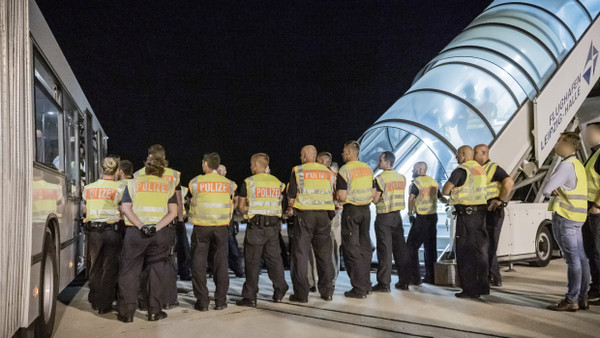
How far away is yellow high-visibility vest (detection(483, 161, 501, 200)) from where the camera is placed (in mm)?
6692

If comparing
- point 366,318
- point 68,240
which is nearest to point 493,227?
point 366,318

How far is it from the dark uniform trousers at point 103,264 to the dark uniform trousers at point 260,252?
144cm

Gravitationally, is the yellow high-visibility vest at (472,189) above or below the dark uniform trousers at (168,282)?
above

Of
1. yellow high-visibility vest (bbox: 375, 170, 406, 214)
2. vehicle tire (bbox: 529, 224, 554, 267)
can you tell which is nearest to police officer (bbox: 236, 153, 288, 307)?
yellow high-visibility vest (bbox: 375, 170, 406, 214)

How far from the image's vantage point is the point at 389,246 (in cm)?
707

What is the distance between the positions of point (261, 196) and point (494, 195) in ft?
9.79

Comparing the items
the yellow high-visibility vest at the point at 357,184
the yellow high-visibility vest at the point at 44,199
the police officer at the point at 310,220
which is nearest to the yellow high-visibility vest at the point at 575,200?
the yellow high-visibility vest at the point at 357,184

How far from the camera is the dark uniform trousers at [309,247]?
20.6ft

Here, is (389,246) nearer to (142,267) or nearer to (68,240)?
(142,267)

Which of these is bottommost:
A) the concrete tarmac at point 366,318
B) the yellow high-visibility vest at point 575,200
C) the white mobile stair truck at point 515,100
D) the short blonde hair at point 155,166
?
the concrete tarmac at point 366,318

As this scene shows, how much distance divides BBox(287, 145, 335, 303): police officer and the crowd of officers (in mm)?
12

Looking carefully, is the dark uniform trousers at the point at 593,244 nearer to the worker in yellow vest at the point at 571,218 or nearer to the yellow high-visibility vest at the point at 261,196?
the worker in yellow vest at the point at 571,218

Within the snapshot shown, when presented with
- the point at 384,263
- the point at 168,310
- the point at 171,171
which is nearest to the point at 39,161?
the point at 171,171

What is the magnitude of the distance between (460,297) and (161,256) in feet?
11.6
